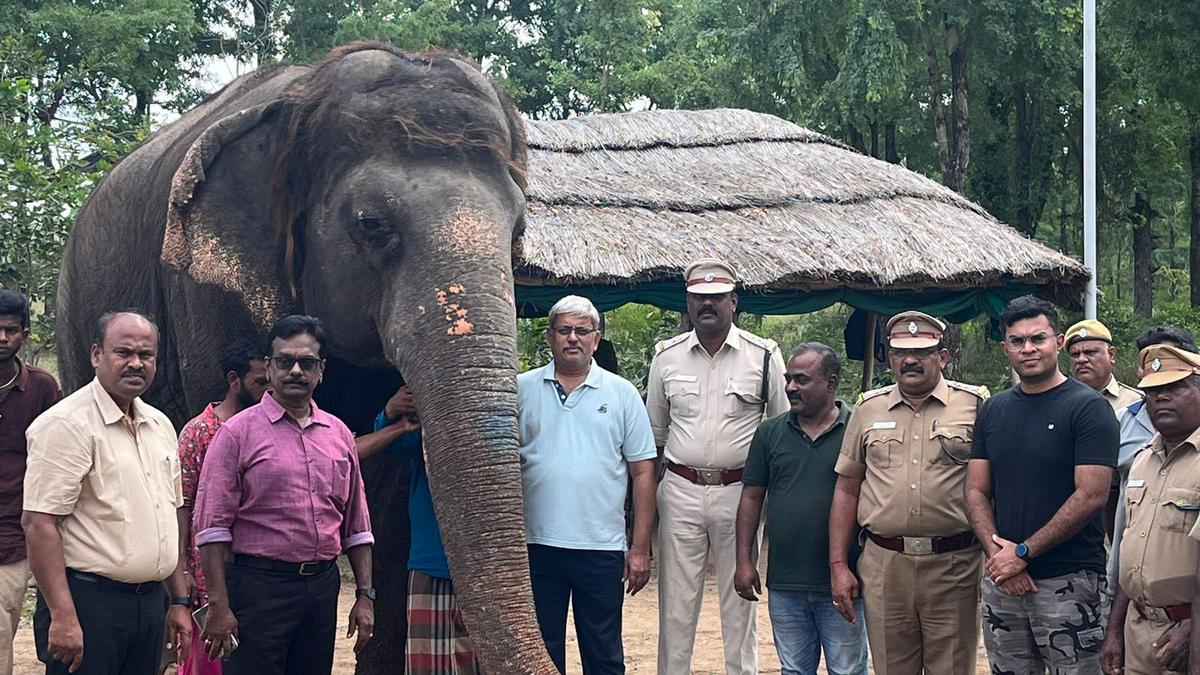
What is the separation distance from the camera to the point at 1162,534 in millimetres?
4496

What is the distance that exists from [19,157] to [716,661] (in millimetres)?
6925

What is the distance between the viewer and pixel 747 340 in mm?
6117

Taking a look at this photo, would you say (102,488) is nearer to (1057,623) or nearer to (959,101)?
(1057,623)

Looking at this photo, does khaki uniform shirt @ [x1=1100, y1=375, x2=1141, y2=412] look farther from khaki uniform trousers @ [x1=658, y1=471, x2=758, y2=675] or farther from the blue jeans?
khaki uniform trousers @ [x1=658, y1=471, x2=758, y2=675]

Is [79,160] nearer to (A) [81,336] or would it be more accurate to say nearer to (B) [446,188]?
(A) [81,336]

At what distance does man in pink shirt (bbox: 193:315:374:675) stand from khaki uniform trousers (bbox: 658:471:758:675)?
182 centimetres

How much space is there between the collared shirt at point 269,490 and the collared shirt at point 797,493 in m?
1.87

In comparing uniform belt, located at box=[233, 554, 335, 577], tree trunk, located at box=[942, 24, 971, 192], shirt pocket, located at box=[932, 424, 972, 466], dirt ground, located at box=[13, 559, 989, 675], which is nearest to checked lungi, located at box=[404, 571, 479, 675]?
uniform belt, located at box=[233, 554, 335, 577]

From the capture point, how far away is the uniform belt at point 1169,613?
4457 mm

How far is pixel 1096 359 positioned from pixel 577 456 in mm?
2432

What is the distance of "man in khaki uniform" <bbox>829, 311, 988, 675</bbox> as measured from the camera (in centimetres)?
529

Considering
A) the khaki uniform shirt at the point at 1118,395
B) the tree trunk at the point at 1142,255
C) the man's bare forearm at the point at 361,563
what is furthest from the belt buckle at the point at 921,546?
the tree trunk at the point at 1142,255

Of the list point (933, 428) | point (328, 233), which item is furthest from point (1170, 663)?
point (328, 233)

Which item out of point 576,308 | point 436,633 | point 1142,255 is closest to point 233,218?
point 576,308
